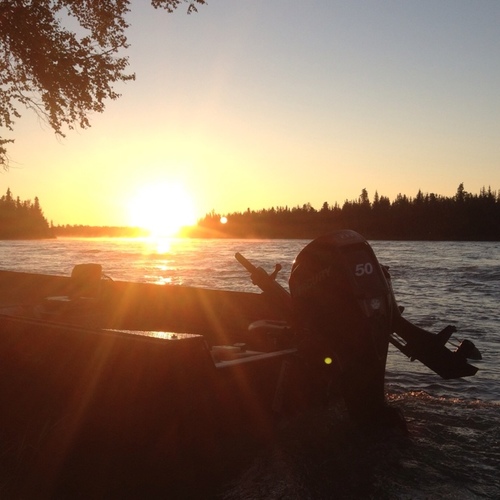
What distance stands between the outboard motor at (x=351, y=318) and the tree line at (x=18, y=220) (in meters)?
179

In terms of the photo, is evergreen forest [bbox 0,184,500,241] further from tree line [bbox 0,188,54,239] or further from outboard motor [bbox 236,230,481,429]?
outboard motor [bbox 236,230,481,429]

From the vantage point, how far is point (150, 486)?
12.8ft

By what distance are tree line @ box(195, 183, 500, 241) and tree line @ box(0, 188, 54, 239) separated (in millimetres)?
75206

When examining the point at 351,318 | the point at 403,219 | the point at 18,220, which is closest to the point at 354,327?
the point at 351,318

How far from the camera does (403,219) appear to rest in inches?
5886

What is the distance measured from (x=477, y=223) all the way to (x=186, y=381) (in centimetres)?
14769

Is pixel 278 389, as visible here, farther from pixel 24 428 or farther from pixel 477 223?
pixel 477 223

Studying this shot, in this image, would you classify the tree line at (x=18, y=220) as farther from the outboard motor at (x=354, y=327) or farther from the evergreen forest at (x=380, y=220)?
the outboard motor at (x=354, y=327)

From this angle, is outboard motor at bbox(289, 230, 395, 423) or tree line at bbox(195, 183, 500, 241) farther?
tree line at bbox(195, 183, 500, 241)

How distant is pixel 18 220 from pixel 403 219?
116685mm

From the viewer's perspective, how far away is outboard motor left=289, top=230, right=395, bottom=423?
176 inches

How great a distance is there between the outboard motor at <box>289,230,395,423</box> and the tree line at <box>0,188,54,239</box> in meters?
179

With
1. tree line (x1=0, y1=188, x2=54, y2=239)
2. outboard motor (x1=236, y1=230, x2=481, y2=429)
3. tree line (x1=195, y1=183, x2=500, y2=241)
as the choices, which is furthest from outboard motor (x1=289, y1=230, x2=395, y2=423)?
tree line (x1=0, y1=188, x2=54, y2=239)

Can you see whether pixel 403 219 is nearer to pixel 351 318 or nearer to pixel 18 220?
pixel 18 220
